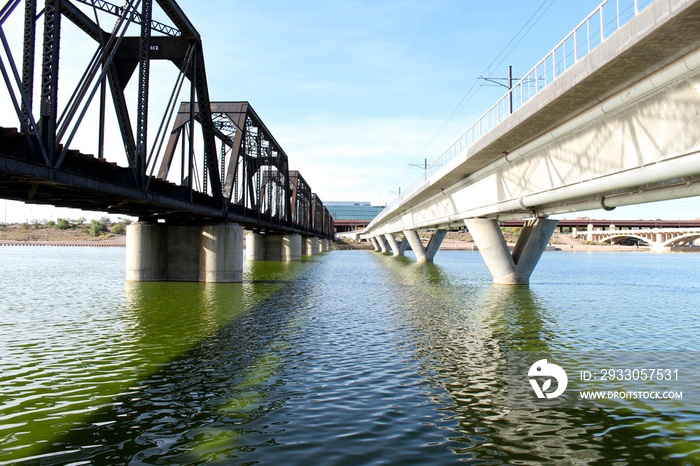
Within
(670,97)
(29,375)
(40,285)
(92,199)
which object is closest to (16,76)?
(29,375)

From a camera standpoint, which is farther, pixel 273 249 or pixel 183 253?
pixel 273 249

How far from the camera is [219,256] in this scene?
37.6 m

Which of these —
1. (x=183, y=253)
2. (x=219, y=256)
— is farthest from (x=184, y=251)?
(x=219, y=256)

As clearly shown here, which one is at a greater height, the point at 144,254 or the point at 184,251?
the point at 184,251

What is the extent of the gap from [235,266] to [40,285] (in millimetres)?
12076

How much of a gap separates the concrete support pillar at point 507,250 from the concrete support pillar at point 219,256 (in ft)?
55.4

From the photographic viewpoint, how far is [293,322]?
20.0 m

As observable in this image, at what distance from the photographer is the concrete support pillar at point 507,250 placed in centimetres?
3612

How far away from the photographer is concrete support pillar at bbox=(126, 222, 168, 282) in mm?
36906

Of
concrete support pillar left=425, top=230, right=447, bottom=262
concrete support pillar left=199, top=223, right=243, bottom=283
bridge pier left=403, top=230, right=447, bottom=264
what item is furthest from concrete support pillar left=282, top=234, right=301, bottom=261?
concrete support pillar left=199, top=223, right=243, bottom=283

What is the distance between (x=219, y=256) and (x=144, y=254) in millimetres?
5047

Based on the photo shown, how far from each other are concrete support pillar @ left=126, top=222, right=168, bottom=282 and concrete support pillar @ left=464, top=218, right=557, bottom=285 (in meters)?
22.1

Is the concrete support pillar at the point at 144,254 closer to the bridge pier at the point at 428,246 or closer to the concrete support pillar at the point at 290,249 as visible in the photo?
the concrete support pillar at the point at 290,249

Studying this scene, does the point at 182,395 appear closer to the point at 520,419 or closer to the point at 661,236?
Result: the point at 520,419
